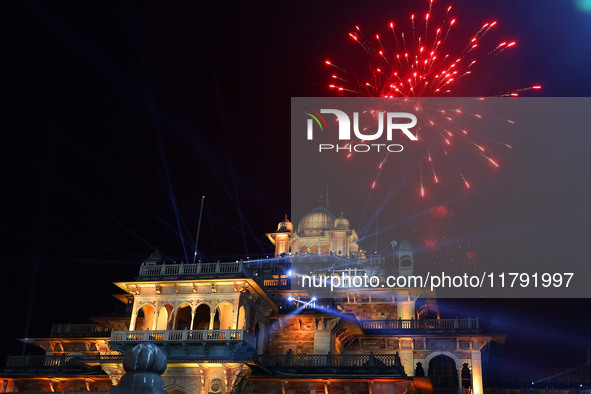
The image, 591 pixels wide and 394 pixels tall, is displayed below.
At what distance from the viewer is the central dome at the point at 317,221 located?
5747 centimetres

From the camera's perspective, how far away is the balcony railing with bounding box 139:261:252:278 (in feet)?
108

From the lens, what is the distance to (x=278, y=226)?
57406 mm

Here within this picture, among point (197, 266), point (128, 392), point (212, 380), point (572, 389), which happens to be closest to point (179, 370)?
point (212, 380)

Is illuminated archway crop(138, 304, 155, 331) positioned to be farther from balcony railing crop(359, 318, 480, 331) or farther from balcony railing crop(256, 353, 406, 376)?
balcony railing crop(359, 318, 480, 331)

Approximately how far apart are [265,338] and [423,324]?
10.7 m

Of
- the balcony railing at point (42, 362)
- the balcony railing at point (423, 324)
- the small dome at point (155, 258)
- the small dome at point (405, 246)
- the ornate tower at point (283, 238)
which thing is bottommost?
the balcony railing at point (42, 362)

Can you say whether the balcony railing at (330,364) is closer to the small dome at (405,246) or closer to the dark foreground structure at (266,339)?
the dark foreground structure at (266,339)

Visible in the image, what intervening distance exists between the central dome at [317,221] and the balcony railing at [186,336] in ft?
83.6

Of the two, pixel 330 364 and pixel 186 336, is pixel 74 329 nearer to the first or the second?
pixel 186 336

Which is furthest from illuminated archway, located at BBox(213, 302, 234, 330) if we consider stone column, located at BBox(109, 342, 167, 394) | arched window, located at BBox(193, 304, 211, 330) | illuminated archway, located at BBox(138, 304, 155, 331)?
stone column, located at BBox(109, 342, 167, 394)

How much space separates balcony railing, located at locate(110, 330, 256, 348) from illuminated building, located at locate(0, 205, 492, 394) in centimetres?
6

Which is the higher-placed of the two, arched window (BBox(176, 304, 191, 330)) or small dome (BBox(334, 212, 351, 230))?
small dome (BBox(334, 212, 351, 230))

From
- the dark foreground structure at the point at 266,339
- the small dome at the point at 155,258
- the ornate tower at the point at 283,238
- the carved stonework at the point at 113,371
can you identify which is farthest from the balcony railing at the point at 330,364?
the ornate tower at the point at 283,238

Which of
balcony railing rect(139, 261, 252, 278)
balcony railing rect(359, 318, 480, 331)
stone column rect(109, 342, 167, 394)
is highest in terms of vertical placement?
balcony railing rect(139, 261, 252, 278)
